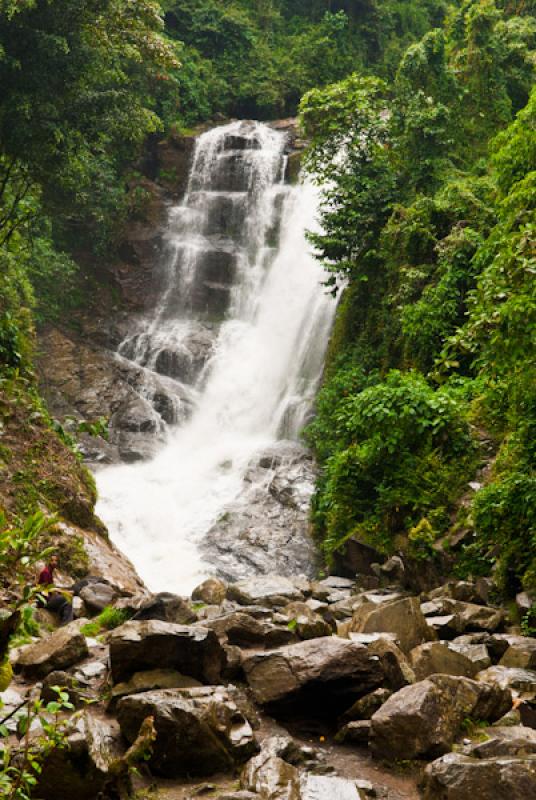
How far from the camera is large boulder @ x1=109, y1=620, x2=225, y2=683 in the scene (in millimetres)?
4953

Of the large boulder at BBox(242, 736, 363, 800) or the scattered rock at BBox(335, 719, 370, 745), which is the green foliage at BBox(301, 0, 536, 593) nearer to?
the scattered rock at BBox(335, 719, 370, 745)

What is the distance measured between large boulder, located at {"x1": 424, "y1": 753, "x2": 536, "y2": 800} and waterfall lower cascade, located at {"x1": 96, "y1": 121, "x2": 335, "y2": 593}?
836cm

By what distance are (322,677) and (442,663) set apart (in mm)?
1053

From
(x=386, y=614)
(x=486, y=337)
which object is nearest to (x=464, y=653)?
(x=386, y=614)

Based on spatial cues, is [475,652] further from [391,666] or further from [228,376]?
[228,376]

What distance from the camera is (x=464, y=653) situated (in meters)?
5.56

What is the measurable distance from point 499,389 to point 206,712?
19.9 ft

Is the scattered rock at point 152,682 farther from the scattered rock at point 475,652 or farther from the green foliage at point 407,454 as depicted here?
the green foliage at point 407,454

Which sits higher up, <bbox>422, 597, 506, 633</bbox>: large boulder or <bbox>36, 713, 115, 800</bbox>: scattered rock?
<bbox>36, 713, 115, 800</bbox>: scattered rock

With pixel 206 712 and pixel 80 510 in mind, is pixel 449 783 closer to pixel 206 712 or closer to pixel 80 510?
pixel 206 712

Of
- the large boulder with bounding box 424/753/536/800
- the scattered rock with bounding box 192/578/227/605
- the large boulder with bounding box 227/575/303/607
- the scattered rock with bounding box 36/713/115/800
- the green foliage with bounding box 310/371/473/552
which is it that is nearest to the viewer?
the large boulder with bounding box 424/753/536/800

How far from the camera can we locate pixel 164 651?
499 cm

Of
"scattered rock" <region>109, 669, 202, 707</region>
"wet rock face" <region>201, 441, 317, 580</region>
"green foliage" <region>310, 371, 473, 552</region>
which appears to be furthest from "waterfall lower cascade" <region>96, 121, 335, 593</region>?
"scattered rock" <region>109, 669, 202, 707</region>

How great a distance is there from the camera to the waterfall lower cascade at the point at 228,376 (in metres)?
13.7
